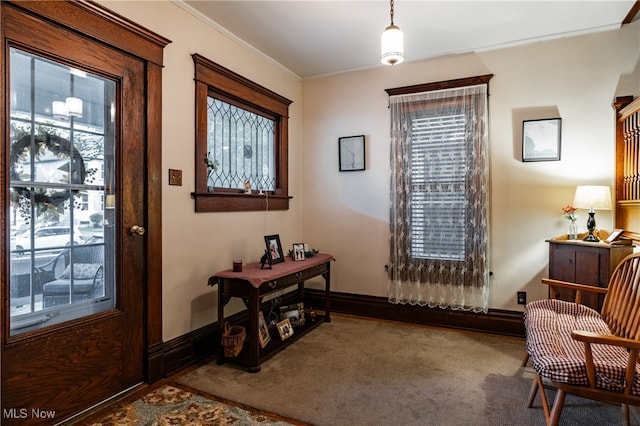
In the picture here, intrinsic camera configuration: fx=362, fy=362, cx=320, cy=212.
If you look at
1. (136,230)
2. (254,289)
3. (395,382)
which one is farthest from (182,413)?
(395,382)

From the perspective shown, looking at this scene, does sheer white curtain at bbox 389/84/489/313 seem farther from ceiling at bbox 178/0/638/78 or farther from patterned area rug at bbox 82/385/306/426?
patterned area rug at bbox 82/385/306/426

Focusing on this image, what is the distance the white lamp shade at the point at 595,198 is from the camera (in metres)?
2.85

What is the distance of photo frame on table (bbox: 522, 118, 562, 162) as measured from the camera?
10.8ft

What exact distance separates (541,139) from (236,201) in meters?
2.86

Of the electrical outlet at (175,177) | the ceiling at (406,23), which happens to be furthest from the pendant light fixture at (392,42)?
the electrical outlet at (175,177)

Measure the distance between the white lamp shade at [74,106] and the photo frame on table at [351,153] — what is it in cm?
264

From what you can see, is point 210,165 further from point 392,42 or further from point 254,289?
point 392,42

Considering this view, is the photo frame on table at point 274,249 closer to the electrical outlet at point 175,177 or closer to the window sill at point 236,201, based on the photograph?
the window sill at point 236,201

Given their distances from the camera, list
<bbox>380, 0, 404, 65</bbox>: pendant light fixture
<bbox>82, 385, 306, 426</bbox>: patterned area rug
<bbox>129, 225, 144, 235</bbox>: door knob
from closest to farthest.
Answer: <bbox>82, 385, 306, 426</bbox>: patterned area rug → <bbox>380, 0, 404, 65</bbox>: pendant light fixture → <bbox>129, 225, 144, 235</bbox>: door knob

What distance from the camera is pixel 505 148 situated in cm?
349

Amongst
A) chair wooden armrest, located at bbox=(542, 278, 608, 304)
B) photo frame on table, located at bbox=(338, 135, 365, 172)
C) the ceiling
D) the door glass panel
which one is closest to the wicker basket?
the door glass panel

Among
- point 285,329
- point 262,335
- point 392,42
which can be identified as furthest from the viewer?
point 285,329

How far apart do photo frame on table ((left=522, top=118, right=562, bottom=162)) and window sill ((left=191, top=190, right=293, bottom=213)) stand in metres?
2.47

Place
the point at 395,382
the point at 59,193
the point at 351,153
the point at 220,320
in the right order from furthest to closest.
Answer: the point at 351,153 → the point at 220,320 → the point at 395,382 → the point at 59,193
